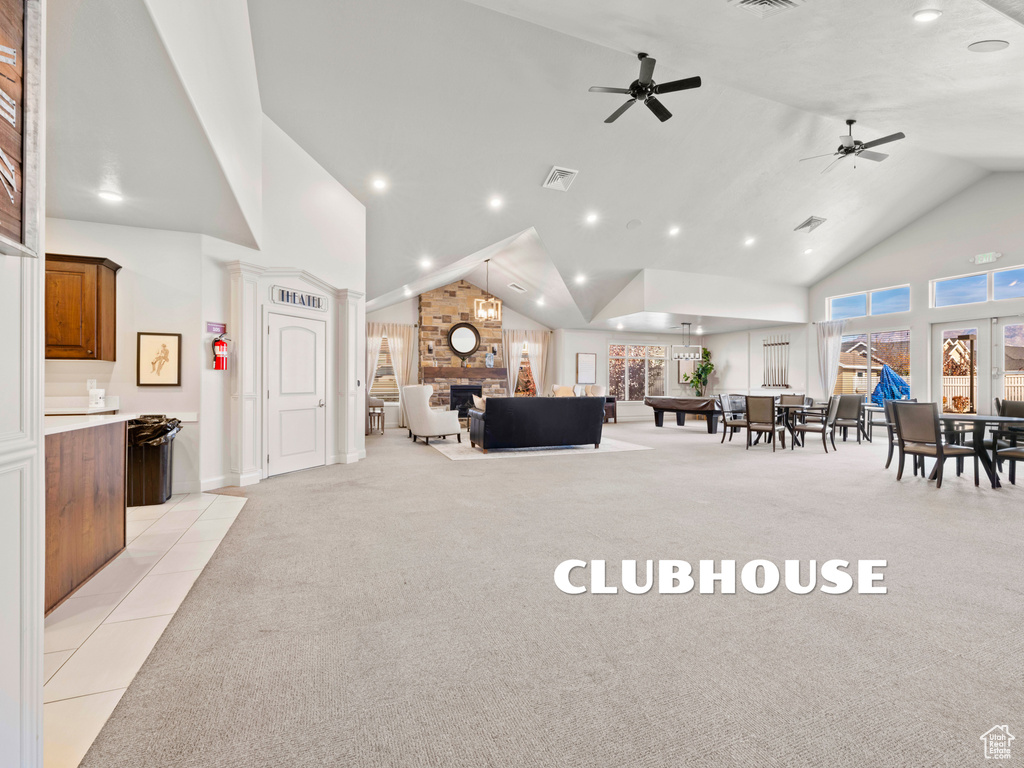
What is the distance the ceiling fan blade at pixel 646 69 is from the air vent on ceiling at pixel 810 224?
5.91 meters

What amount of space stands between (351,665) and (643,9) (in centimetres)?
461

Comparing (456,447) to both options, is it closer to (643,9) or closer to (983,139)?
(643,9)

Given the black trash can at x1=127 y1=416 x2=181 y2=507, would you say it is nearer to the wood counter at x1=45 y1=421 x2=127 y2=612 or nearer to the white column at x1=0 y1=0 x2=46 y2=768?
the wood counter at x1=45 y1=421 x2=127 y2=612

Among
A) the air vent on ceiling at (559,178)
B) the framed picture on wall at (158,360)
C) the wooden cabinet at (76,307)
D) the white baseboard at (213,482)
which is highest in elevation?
the air vent on ceiling at (559,178)

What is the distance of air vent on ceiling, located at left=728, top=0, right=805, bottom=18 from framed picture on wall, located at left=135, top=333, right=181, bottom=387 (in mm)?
5558

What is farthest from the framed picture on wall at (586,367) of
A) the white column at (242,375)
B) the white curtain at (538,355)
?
the white column at (242,375)

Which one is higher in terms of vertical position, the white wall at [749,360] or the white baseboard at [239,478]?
the white wall at [749,360]

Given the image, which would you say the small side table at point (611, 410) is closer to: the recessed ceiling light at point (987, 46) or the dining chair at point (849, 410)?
the dining chair at point (849, 410)

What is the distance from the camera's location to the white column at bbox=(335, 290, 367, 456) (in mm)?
6426

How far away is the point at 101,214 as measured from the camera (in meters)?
4.32

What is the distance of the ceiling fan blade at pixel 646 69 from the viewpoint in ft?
15.4

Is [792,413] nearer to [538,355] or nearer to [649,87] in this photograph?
A: [538,355]

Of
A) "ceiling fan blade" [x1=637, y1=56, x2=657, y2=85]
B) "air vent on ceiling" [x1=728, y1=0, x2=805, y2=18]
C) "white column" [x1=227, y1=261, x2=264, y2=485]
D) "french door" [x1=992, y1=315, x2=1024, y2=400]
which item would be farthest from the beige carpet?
"french door" [x1=992, y1=315, x2=1024, y2=400]

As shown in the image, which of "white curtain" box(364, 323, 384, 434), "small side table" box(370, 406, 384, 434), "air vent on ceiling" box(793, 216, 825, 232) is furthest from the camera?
"white curtain" box(364, 323, 384, 434)
